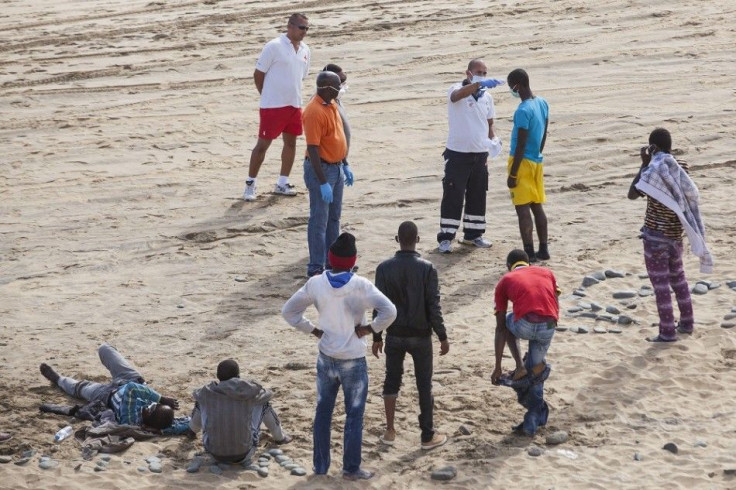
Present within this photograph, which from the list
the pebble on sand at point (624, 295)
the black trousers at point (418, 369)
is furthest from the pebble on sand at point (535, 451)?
the pebble on sand at point (624, 295)

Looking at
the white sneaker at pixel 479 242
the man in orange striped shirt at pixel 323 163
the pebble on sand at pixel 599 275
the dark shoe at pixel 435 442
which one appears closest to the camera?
the dark shoe at pixel 435 442

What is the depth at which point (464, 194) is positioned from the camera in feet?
43.8

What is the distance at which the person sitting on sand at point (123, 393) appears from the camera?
382 inches

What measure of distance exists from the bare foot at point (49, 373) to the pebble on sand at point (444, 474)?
10.8ft

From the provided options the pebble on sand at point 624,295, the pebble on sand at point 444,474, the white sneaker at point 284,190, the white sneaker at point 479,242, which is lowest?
the pebble on sand at point 444,474

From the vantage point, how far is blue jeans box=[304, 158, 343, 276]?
12.2m

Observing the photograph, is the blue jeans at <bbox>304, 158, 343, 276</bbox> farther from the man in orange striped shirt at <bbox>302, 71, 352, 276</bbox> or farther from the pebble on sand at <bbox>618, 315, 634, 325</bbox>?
the pebble on sand at <bbox>618, 315, 634, 325</bbox>

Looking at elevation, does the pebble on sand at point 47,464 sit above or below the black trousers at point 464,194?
below

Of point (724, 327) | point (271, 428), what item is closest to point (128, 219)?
point (271, 428)

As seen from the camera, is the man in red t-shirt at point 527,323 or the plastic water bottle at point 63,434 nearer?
the man in red t-shirt at point 527,323

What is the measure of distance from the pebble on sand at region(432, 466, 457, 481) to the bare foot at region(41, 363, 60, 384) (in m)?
3.31

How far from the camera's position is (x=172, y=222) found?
14.5 meters

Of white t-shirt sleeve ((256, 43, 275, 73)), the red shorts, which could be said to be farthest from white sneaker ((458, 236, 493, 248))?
white t-shirt sleeve ((256, 43, 275, 73))

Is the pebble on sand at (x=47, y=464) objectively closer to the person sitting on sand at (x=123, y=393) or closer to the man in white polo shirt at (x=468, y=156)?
the person sitting on sand at (x=123, y=393)
